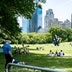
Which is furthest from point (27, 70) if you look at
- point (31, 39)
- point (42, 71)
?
point (31, 39)

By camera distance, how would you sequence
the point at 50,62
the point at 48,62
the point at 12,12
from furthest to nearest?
1. the point at 12,12
2. the point at 50,62
3. the point at 48,62

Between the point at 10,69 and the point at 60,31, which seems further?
the point at 60,31

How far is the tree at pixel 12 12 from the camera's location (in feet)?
120

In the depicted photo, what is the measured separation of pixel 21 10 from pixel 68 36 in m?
142

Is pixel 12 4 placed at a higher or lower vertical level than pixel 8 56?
higher

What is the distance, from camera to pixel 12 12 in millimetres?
38594

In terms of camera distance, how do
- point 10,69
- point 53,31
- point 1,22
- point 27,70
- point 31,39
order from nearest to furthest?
point 27,70, point 10,69, point 1,22, point 31,39, point 53,31

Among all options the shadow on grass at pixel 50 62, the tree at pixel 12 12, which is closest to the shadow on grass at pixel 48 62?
the shadow on grass at pixel 50 62

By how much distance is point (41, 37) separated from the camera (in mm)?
175500

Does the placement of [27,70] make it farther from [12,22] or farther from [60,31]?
[60,31]

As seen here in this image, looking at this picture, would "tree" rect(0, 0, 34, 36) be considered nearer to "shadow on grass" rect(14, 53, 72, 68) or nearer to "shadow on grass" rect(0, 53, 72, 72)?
"shadow on grass" rect(0, 53, 72, 72)

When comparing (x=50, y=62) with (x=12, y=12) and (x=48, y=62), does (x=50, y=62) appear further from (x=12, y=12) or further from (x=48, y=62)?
(x=12, y=12)

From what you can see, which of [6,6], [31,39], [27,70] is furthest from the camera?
[31,39]

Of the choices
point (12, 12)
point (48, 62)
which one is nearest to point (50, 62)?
point (48, 62)
